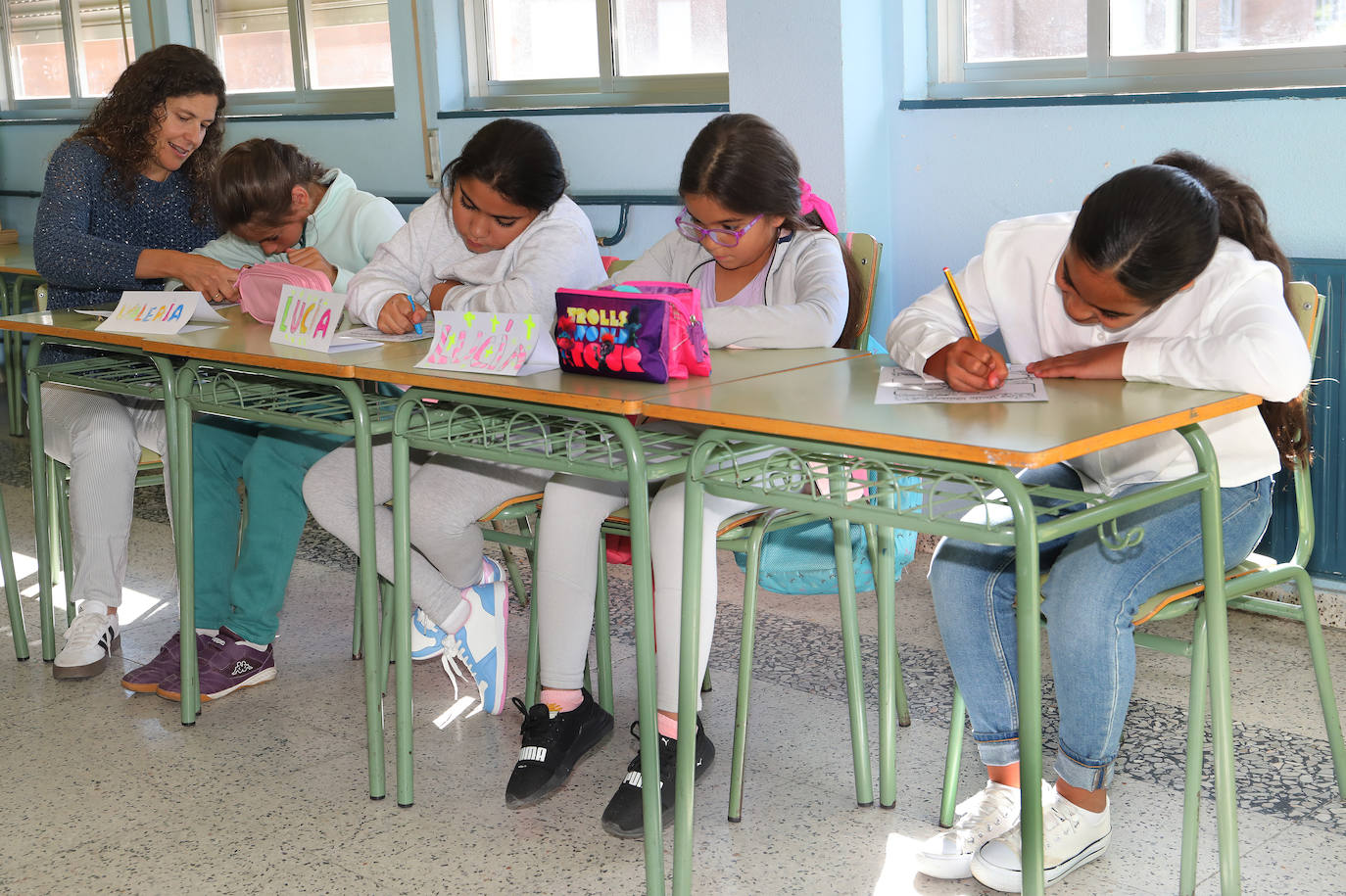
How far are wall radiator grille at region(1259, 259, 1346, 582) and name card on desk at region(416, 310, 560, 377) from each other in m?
1.44

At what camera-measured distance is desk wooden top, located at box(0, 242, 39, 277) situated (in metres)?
4.34

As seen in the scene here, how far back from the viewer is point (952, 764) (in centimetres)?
188

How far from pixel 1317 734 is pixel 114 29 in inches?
202

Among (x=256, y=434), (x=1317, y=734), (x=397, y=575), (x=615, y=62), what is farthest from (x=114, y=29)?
(x=1317, y=734)

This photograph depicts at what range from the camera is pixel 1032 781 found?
1371 mm

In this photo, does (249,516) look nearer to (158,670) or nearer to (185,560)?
(185,560)

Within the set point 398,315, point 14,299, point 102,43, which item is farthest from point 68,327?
point 102,43

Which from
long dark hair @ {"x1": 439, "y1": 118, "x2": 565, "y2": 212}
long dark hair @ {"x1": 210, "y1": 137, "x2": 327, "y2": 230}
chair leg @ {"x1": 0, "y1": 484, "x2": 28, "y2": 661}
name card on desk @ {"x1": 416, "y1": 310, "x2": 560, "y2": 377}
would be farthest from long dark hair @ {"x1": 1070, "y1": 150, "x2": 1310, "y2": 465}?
chair leg @ {"x1": 0, "y1": 484, "x2": 28, "y2": 661}

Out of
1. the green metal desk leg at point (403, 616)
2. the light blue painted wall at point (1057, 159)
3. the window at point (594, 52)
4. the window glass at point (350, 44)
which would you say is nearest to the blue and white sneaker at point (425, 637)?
the green metal desk leg at point (403, 616)

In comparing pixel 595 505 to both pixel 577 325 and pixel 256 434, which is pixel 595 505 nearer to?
pixel 577 325

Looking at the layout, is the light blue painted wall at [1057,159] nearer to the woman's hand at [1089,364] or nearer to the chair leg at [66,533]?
the woman's hand at [1089,364]

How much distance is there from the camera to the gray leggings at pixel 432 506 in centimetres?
211

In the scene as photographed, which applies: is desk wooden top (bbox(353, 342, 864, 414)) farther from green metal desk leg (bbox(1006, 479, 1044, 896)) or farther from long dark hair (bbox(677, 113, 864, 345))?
green metal desk leg (bbox(1006, 479, 1044, 896))

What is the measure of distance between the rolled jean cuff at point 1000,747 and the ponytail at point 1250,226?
1.68 ft
